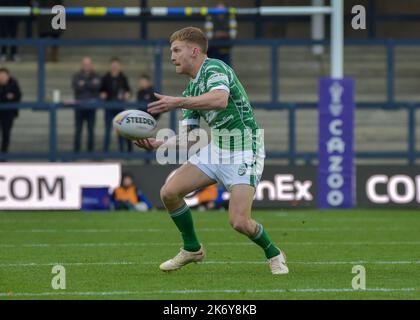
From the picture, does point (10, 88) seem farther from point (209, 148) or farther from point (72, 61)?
point (209, 148)

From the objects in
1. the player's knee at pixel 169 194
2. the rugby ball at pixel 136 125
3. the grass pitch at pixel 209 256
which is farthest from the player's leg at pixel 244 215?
the rugby ball at pixel 136 125

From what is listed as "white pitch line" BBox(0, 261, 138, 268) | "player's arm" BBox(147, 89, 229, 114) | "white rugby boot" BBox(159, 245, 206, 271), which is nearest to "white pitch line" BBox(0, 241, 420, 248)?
"white pitch line" BBox(0, 261, 138, 268)

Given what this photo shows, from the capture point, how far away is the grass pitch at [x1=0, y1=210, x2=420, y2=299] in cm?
965

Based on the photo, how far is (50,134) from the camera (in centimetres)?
2091

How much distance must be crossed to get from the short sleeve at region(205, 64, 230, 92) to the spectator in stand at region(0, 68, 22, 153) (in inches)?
426

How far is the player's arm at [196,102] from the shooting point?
9.92m

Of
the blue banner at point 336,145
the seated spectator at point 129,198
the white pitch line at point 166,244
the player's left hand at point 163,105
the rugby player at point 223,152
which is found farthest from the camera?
the blue banner at point 336,145

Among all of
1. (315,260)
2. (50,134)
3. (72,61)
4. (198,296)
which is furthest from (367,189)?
(198,296)

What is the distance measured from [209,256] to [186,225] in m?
1.61

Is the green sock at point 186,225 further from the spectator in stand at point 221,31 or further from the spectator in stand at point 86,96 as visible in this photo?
the spectator in stand at point 221,31

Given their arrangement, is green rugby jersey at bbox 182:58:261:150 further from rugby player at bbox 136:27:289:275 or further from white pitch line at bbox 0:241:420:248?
white pitch line at bbox 0:241:420:248

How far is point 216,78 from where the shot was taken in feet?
34.1

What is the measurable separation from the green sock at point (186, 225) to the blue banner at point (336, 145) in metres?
9.42

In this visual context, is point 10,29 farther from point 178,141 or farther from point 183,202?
point 183,202
